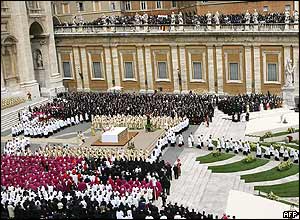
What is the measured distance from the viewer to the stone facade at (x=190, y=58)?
3747cm

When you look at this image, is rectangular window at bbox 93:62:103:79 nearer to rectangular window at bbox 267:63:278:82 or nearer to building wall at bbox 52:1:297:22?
rectangular window at bbox 267:63:278:82

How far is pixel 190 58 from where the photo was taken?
132ft

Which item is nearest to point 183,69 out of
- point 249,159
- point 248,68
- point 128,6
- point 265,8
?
point 248,68

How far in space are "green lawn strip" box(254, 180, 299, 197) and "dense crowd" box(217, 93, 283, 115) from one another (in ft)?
40.3

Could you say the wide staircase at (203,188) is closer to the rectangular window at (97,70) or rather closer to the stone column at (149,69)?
the stone column at (149,69)

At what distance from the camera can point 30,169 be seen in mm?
24516

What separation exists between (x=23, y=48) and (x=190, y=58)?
524 inches

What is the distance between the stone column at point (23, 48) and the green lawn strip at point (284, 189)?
2410 centimetres

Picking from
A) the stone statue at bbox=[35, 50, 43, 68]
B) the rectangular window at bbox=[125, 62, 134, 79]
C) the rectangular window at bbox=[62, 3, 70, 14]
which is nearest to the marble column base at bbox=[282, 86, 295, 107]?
the rectangular window at bbox=[125, 62, 134, 79]

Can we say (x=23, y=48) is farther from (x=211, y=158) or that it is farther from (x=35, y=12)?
(x=211, y=158)

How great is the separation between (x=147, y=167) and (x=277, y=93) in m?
17.6

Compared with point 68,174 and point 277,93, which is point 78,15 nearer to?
point 277,93

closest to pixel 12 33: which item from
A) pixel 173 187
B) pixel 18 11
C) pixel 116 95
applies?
pixel 18 11

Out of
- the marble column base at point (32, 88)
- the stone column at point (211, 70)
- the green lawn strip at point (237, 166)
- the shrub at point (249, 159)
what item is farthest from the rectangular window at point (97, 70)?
the shrub at point (249, 159)
